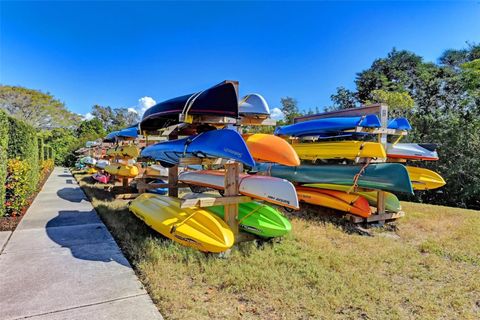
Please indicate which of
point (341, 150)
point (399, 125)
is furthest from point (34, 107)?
point (399, 125)

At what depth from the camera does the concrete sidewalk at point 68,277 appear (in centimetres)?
211

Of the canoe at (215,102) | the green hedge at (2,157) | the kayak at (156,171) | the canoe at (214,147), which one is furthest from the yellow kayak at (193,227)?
the green hedge at (2,157)

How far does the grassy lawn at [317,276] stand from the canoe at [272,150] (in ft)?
3.45

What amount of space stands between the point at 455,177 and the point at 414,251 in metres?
6.14

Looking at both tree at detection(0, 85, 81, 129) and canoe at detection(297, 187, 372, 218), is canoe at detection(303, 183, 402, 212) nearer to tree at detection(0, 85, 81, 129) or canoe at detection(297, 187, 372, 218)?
canoe at detection(297, 187, 372, 218)

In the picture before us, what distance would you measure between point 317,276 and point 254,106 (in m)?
2.19

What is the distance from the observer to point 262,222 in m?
3.41

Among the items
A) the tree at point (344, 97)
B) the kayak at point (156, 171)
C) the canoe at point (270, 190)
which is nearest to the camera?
the canoe at point (270, 190)

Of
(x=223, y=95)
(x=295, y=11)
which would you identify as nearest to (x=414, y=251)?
(x=223, y=95)

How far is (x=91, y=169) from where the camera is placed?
43.5 feet

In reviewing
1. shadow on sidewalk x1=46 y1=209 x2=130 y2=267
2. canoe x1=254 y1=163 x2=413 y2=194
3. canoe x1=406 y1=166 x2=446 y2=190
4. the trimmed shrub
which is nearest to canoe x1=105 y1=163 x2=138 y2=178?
shadow on sidewalk x1=46 y1=209 x2=130 y2=267

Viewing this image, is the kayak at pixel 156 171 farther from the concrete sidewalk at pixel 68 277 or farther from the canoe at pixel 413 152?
the canoe at pixel 413 152

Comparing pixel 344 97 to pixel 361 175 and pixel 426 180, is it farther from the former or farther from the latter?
pixel 361 175

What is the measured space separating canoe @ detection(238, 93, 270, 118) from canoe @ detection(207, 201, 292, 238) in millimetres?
1221
